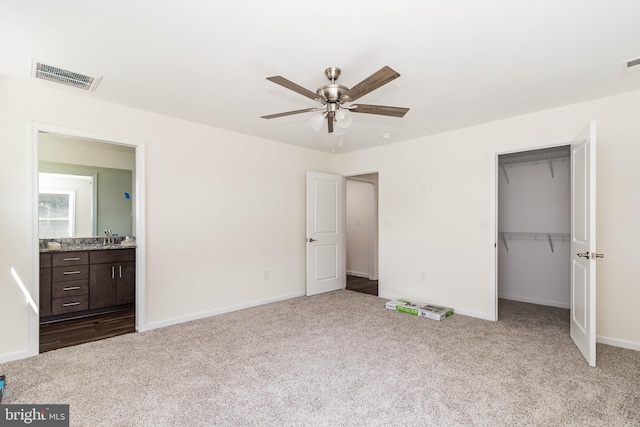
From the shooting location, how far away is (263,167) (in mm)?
4559

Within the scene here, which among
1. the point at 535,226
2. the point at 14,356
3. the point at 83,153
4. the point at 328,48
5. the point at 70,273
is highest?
the point at 328,48

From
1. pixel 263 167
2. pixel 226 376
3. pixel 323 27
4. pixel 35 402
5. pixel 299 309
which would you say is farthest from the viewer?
pixel 263 167

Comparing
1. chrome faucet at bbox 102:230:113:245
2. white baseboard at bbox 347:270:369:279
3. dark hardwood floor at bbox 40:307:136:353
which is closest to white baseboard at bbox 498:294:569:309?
white baseboard at bbox 347:270:369:279

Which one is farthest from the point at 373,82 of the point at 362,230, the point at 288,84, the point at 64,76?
the point at 362,230

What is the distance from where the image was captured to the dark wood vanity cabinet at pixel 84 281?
12.6 feet

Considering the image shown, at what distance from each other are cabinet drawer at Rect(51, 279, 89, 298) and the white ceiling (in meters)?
2.40

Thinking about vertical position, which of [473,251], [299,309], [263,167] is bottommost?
[299,309]

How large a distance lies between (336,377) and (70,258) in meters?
3.64

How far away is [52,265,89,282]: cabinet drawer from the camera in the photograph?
388 cm

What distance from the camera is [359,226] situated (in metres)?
6.89

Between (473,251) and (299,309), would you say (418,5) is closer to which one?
(473,251)

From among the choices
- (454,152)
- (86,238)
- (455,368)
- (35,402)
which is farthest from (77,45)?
(454,152)

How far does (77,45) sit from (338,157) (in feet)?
13.0

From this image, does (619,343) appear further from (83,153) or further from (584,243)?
(83,153)
